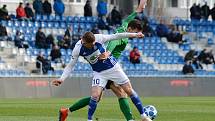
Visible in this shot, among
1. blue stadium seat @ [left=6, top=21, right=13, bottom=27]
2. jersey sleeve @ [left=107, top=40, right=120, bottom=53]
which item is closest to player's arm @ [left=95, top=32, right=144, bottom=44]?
jersey sleeve @ [left=107, top=40, right=120, bottom=53]

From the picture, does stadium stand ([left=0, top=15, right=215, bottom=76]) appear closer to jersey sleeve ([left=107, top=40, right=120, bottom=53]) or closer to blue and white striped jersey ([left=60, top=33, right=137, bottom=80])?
jersey sleeve ([left=107, top=40, right=120, bottom=53])

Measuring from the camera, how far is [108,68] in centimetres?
1482

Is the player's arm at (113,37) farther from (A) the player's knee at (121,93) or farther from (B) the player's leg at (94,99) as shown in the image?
(A) the player's knee at (121,93)

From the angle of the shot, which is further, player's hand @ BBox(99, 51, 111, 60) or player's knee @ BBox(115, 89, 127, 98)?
player's knee @ BBox(115, 89, 127, 98)

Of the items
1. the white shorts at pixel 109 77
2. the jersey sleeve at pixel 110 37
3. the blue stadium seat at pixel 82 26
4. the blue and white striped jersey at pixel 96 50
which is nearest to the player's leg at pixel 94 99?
the white shorts at pixel 109 77

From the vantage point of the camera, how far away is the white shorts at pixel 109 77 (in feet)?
48.4

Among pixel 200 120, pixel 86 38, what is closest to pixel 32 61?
pixel 200 120

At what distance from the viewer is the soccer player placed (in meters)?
14.5

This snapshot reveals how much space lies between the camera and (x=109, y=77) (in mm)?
14844

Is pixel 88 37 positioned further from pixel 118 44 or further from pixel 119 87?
pixel 119 87

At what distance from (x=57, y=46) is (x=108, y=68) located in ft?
79.3

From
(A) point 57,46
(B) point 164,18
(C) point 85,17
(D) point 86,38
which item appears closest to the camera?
(D) point 86,38

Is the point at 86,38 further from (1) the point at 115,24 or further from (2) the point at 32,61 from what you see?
(1) the point at 115,24

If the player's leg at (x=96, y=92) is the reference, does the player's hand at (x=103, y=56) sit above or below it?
above
